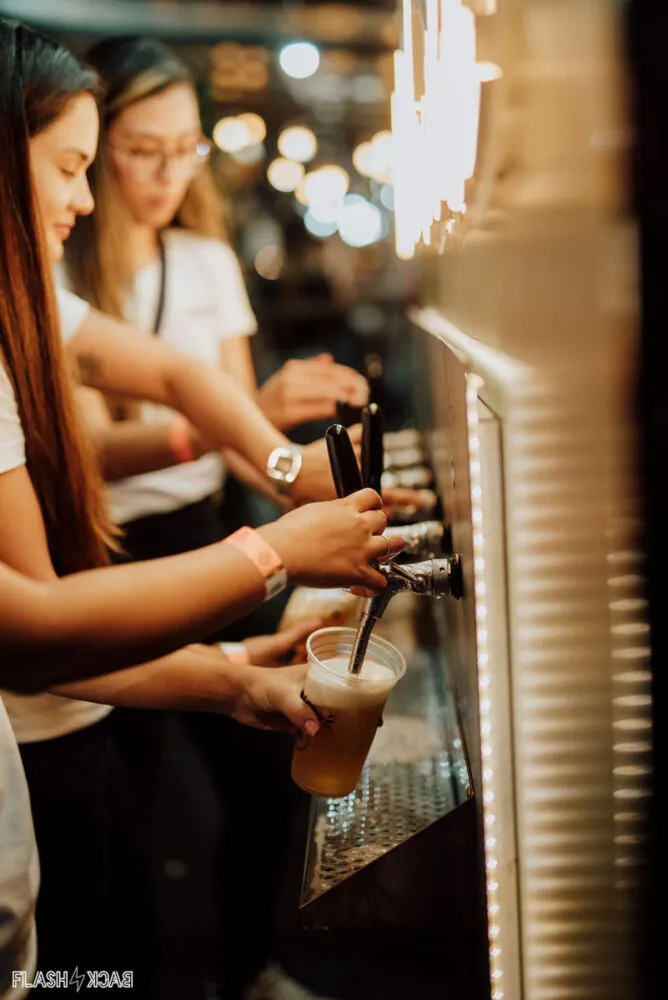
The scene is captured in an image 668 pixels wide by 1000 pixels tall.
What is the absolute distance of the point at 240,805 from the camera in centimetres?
247

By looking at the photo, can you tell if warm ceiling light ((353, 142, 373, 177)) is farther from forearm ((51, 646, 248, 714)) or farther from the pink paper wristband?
the pink paper wristband

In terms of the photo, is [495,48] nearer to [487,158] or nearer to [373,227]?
[487,158]

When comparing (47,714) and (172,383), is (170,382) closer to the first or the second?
(172,383)

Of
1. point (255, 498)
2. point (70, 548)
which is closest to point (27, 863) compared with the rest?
point (70, 548)

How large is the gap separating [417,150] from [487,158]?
0.95 m

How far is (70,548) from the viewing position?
1537 millimetres

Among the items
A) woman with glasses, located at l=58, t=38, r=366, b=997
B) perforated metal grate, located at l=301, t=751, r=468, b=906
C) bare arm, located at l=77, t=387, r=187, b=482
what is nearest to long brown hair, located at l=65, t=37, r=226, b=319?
woman with glasses, located at l=58, t=38, r=366, b=997

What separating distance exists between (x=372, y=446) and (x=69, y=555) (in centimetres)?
56

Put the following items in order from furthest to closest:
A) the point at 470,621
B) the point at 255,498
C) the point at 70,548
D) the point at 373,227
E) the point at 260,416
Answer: the point at 373,227 → the point at 255,498 → the point at 260,416 → the point at 70,548 → the point at 470,621

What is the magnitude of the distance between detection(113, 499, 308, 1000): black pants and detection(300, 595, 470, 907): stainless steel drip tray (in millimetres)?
631

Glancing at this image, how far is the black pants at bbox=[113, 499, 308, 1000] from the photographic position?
2.32 m

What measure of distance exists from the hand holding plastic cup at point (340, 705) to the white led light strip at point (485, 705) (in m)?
0.20

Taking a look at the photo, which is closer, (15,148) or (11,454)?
(11,454)

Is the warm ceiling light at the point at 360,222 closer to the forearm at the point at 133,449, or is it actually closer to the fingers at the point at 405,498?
the forearm at the point at 133,449
